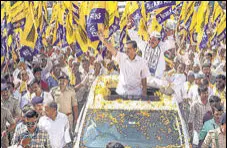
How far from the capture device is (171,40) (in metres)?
16.2

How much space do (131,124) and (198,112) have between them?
2.57 m

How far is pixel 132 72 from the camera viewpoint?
8320 mm

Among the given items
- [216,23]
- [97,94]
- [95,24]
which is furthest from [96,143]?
[216,23]

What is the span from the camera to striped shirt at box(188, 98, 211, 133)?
9.14 meters

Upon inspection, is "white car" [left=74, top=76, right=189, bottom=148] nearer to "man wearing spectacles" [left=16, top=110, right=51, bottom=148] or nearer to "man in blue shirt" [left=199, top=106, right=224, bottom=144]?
"man wearing spectacles" [left=16, top=110, right=51, bottom=148]

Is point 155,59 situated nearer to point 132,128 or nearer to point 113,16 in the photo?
point 132,128

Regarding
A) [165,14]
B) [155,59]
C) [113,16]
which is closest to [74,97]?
[155,59]

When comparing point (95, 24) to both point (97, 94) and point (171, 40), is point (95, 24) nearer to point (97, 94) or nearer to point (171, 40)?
point (171, 40)

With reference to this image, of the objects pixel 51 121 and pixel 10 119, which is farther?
pixel 10 119

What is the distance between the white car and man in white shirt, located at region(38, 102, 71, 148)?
28.2 inches

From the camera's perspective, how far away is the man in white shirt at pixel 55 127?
25.6ft

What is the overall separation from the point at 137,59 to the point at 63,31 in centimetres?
1016

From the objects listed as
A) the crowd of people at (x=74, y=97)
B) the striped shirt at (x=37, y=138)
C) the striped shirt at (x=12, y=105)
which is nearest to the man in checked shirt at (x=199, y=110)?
the crowd of people at (x=74, y=97)

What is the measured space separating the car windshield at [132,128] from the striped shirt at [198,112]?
2055mm
